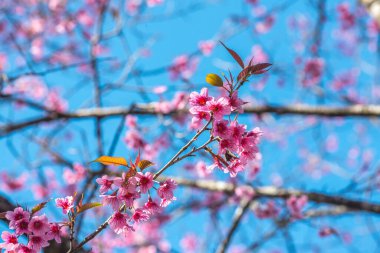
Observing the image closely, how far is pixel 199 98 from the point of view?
142cm

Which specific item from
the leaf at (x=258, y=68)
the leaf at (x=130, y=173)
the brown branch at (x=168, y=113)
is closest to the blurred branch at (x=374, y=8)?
the brown branch at (x=168, y=113)

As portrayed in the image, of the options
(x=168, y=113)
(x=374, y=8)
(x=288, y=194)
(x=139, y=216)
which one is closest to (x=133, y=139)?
(x=168, y=113)

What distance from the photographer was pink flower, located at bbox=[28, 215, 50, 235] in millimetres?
1332

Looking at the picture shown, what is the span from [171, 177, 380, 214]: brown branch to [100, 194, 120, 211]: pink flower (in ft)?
7.91

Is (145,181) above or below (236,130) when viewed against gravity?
below

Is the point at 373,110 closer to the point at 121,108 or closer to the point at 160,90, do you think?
the point at 160,90

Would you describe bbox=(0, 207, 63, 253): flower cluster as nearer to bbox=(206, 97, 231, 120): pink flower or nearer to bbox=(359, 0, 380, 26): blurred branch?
bbox=(206, 97, 231, 120): pink flower

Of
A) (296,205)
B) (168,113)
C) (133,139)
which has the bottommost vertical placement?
(296,205)

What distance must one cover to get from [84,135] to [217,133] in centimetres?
222

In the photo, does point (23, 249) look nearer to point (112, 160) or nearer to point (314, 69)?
point (112, 160)

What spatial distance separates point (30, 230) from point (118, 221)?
11.4 inches

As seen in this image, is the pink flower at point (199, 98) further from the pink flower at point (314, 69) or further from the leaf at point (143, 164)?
the pink flower at point (314, 69)

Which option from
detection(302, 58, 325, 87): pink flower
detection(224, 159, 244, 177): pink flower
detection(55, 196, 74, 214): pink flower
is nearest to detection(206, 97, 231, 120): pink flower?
detection(224, 159, 244, 177): pink flower

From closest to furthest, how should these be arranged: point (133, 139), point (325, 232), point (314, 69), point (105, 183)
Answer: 1. point (105, 183)
2. point (325, 232)
3. point (133, 139)
4. point (314, 69)
